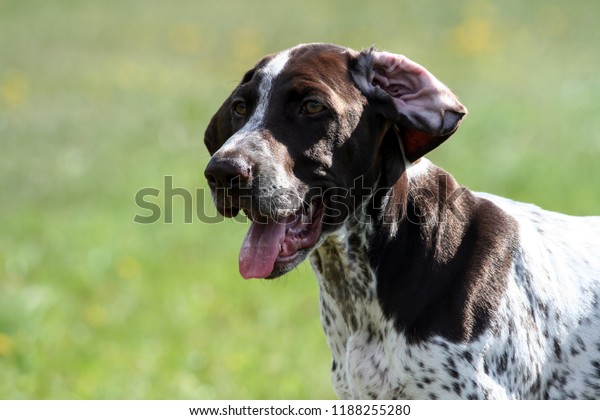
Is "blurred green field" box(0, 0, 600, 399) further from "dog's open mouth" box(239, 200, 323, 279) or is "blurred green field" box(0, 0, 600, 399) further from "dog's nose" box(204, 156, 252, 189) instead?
"dog's nose" box(204, 156, 252, 189)

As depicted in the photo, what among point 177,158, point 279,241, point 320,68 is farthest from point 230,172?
point 177,158

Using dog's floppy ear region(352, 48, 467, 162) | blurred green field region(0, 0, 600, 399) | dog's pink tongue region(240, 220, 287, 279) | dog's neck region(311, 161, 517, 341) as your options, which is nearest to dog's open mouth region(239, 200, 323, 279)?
dog's pink tongue region(240, 220, 287, 279)

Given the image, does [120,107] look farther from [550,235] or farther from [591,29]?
[550,235]

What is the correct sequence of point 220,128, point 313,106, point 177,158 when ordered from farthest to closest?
point 177,158
point 220,128
point 313,106

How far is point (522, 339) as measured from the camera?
3756 millimetres

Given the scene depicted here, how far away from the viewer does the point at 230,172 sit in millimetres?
3531

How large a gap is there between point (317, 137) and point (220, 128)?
0.58 m

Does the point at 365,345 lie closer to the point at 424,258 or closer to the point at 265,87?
the point at 424,258

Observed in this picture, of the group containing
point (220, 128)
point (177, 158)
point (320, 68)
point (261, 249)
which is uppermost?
point (320, 68)

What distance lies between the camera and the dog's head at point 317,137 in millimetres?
3678

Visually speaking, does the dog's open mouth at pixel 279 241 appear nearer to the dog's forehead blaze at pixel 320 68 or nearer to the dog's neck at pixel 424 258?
the dog's neck at pixel 424 258

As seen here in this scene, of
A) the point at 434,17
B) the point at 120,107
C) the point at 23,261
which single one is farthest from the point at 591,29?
the point at 23,261

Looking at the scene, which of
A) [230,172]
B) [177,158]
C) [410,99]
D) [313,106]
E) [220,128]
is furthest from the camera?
[177,158]

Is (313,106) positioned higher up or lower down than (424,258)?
higher up
